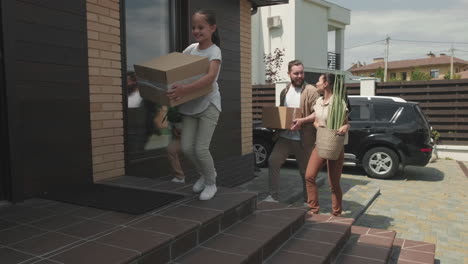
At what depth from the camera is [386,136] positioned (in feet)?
26.6

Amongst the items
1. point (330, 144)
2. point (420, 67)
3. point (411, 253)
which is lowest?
point (411, 253)

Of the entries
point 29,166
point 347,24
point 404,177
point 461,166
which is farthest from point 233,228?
point 347,24

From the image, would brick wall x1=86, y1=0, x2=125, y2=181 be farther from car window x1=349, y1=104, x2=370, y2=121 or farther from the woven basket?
car window x1=349, y1=104, x2=370, y2=121

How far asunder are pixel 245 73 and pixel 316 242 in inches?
163

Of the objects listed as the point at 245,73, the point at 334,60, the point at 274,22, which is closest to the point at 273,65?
the point at 274,22

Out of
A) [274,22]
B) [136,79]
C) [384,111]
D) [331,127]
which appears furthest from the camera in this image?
[274,22]

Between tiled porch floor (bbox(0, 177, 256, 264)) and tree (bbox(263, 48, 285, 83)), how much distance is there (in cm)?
1958

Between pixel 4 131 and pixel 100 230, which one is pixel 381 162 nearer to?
pixel 100 230

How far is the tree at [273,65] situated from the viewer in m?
22.6

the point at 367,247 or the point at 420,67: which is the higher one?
the point at 420,67

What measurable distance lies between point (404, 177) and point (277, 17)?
16725 mm

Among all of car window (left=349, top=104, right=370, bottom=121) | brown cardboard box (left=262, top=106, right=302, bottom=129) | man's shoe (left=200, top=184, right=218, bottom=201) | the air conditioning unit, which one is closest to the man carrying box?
brown cardboard box (left=262, top=106, right=302, bottom=129)

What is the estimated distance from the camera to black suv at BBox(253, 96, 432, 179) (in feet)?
25.9

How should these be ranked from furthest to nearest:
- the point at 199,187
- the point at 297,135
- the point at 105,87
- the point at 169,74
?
1. the point at 297,135
2. the point at 105,87
3. the point at 199,187
4. the point at 169,74
